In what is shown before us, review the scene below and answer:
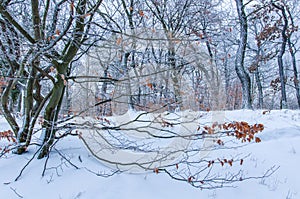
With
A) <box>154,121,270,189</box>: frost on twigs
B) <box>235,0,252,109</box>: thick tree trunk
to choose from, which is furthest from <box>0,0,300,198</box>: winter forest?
<box>235,0,252,109</box>: thick tree trunk

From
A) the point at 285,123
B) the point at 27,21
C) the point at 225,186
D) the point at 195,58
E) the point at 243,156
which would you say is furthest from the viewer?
the point at 285,123

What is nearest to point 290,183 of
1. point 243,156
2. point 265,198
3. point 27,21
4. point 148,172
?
point 265,198

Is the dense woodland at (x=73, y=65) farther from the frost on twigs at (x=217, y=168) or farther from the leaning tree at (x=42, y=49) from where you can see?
the frost on twigs at (x=217, y=168)

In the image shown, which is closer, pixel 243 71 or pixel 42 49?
pixel 42 49

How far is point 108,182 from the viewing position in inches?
88.0

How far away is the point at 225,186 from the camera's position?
2322 mm

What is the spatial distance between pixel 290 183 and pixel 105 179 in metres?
2.04

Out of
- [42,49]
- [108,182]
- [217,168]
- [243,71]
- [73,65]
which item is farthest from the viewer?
[243,71]

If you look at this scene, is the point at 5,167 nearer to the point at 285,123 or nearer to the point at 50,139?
the point at 50,139

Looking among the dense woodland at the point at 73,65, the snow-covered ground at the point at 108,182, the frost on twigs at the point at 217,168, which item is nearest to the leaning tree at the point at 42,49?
the dense woodland at the point at 73,65

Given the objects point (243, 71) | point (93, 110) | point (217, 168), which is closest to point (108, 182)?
point (93, 110)

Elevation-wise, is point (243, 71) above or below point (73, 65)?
above

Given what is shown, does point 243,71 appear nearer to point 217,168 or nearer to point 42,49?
point 217,168

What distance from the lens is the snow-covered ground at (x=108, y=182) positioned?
6.90ft
